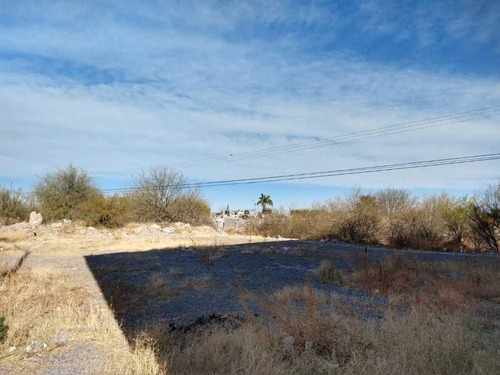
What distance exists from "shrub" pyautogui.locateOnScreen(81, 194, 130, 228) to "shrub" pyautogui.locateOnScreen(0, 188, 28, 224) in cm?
754

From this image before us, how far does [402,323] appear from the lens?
496cm

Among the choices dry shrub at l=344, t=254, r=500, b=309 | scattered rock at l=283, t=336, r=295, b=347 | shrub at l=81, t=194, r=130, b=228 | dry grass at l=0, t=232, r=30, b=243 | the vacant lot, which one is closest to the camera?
the vacant lot

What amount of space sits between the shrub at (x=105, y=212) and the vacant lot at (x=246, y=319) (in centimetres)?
1557

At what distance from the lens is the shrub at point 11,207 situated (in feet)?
98.4

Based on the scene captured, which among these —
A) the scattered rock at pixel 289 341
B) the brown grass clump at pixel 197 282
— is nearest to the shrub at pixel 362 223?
the brown grass clump at pixel 197 282

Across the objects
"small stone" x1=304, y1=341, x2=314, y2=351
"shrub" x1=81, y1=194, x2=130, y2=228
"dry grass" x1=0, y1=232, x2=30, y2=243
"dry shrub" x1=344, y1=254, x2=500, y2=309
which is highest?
"shrub" x1=81, y1=194, x2=130, y2=228

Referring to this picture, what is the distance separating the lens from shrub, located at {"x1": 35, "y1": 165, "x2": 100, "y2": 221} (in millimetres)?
32000

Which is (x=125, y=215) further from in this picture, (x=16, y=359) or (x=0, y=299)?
(x=16, y=359)

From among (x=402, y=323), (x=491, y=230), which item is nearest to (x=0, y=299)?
(x=402, y=323)

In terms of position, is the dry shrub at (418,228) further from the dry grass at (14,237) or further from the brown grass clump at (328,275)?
the dry grass at (14,237)

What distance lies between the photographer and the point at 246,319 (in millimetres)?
5359

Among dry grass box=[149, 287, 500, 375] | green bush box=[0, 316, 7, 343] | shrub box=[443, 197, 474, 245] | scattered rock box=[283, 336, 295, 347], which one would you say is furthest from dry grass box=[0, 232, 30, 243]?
shrub box=[443, 197, 474, 245]

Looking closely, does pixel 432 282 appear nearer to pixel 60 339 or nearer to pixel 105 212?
pixel 60 339

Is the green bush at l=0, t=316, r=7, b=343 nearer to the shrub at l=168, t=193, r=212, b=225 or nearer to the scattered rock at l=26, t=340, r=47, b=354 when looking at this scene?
the scattered rock at l=26, t=340, r=47, b=354
